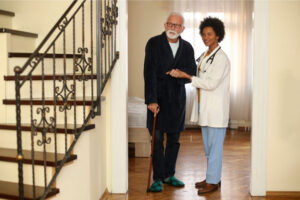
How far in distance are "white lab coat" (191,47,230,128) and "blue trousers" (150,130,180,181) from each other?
39 centimetres

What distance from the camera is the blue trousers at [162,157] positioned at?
3447 mm

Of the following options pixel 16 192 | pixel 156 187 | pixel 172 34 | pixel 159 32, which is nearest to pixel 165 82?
pixel 172 34

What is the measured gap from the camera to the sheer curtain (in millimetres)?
7277

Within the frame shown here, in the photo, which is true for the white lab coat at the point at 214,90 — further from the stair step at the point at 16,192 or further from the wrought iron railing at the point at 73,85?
the stair step at the point at 16,192

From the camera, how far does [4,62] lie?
329 cm

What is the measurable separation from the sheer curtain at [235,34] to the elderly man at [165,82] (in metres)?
3.90

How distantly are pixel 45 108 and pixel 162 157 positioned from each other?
161cm

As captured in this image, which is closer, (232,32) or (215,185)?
(215,185)

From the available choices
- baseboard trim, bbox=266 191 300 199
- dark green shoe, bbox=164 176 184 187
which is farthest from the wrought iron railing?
baseboard trim, bbox=266 191 300 199

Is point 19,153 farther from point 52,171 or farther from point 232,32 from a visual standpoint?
point 232,32

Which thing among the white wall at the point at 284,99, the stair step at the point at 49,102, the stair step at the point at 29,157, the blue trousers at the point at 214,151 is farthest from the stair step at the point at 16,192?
the white wall at the point at 284,99

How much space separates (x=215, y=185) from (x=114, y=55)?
1633 millimetres

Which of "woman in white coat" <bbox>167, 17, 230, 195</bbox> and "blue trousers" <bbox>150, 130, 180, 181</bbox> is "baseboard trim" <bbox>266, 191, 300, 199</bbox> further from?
"blue trousers" <bbox>150, 130, 180, 181</bbox>

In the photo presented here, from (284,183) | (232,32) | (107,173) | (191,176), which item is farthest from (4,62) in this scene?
(232,32)
